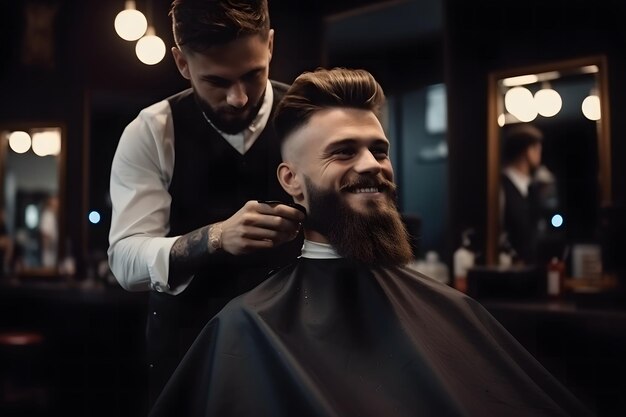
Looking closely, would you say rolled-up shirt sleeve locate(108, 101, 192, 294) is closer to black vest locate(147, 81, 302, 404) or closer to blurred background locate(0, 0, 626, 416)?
black vest locate(147, 81, 302, 404)

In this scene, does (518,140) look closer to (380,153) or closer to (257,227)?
(380,153)

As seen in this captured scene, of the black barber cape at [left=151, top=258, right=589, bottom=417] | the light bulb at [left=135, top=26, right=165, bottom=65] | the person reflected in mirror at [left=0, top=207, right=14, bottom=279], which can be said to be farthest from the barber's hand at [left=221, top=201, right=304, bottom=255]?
the person reflected in mirror at [left=0, top=207, right=14, bottom=279]

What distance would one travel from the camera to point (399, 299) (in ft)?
5.61

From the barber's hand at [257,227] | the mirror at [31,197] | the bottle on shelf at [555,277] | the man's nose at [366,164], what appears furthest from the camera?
the bottle on shelf at [555,277]

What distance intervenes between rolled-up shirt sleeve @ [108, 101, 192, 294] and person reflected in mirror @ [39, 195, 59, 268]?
101 cm

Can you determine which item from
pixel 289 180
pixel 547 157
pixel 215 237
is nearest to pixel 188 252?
pixel 215 237

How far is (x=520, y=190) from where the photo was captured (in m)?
3.56

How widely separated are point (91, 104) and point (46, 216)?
3.11ft

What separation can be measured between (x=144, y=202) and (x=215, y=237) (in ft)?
0.69

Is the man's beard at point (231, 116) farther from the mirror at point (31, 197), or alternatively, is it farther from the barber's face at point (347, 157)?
the mirror at point (31, 197)

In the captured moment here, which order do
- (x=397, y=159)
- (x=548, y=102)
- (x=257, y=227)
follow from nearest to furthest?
(x=257, y=227) < (x=397, y=159) < (x=548, y=102)

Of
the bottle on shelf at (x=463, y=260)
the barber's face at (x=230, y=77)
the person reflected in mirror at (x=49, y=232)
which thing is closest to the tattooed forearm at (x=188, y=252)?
the barber's face at (x=230, y=77)

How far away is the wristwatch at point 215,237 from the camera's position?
4.79 feet

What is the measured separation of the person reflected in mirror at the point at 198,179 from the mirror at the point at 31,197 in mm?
611
